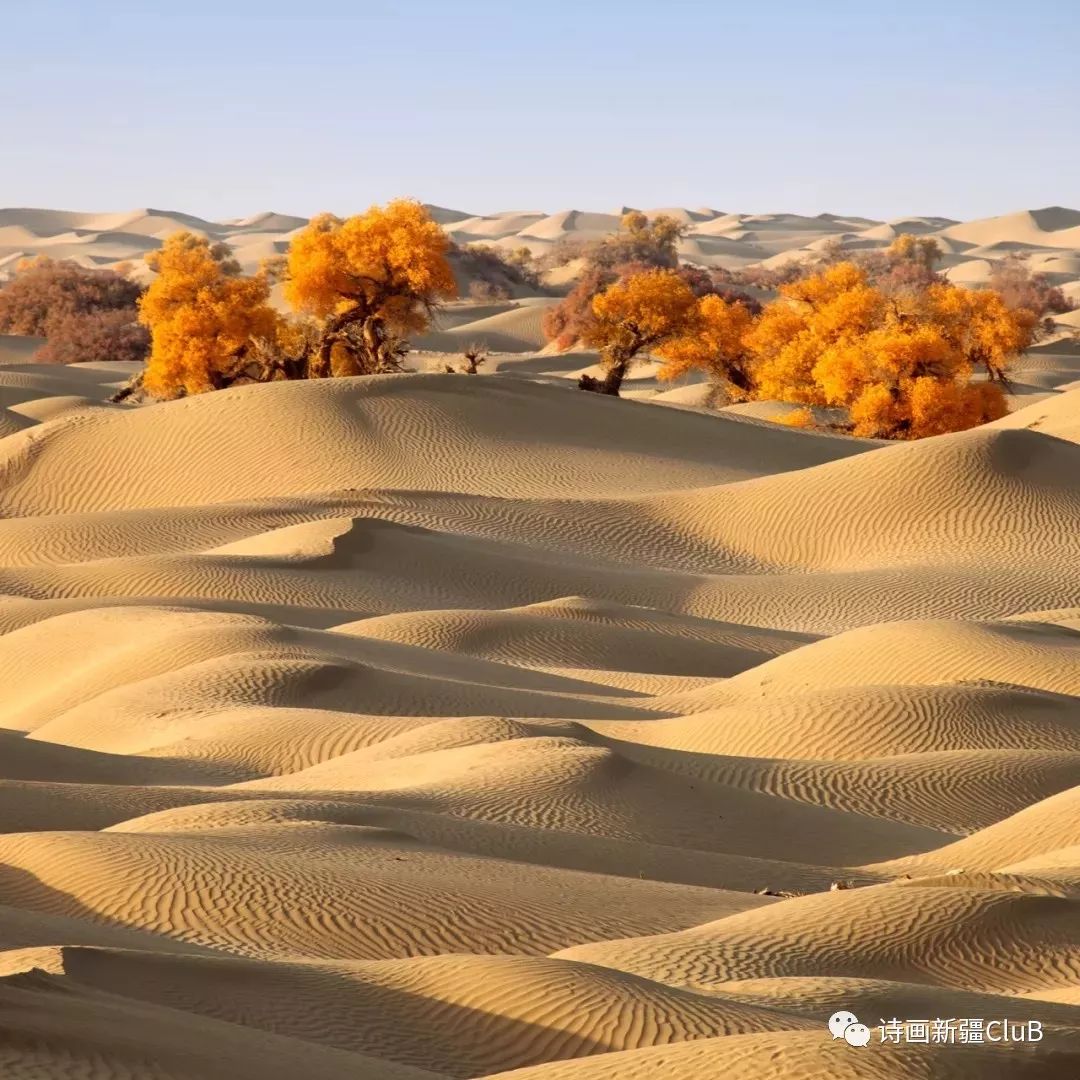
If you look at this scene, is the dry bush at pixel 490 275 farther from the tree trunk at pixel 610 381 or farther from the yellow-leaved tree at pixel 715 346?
the tree trunk at pixel 610 381

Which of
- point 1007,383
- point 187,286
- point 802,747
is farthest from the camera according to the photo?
point 1007,383

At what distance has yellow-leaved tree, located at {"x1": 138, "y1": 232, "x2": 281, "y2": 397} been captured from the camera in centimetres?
3888

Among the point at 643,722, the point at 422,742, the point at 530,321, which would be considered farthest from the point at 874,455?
the point at 530,321

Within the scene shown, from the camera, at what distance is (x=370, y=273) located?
38719mm

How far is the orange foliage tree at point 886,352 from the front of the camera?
→ 129 ft

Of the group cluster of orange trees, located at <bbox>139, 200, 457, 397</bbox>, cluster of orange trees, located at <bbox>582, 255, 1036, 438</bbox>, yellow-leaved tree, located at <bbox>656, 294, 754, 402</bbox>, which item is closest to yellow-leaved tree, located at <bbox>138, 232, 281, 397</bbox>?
cluster of orange trees, located at <bbox>139, 200, 457, 397</bbox>

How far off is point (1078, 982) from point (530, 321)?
221 ft

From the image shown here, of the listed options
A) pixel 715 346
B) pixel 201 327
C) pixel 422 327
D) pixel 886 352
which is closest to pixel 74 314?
pixel 201 327

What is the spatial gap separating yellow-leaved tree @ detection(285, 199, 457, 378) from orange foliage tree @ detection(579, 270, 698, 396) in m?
4.71

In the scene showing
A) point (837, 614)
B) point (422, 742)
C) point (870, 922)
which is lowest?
point (837, 614)

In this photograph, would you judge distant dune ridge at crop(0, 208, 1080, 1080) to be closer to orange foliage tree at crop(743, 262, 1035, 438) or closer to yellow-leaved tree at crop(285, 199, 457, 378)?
yellow-leaved tree at crop(285, 199, 457, 378)

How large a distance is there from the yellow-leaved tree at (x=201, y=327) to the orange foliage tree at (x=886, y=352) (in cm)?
1257

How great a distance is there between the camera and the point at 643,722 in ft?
49.6

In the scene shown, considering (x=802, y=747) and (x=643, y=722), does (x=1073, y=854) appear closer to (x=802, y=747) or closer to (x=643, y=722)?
(x=802, y=747)
